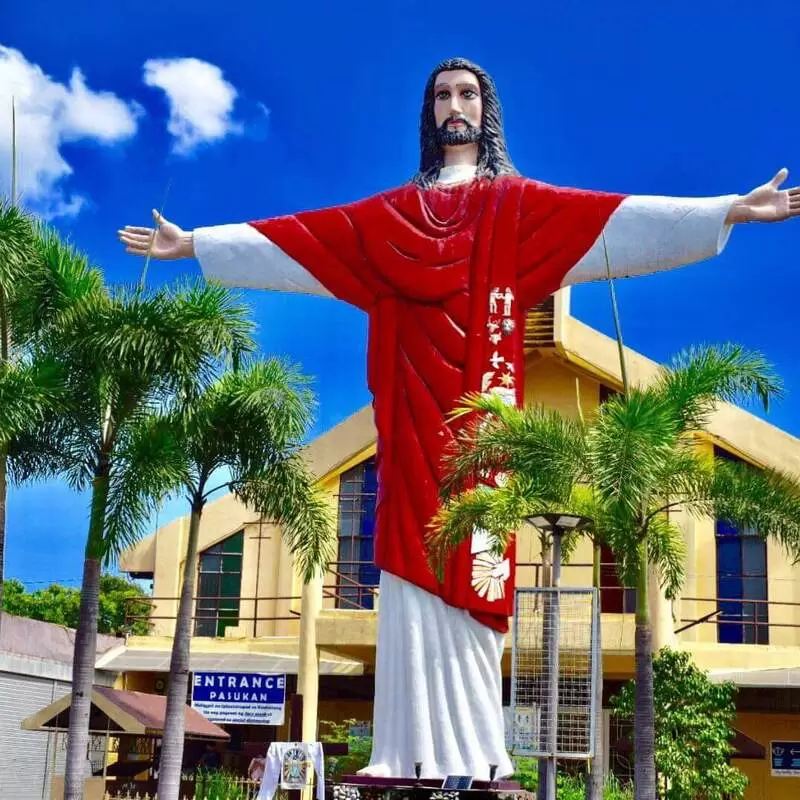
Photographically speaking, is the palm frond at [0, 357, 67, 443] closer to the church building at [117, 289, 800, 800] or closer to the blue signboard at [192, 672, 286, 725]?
the church building at [117, 289, 800, 800]

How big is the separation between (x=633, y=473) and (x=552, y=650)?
1668 millimetres

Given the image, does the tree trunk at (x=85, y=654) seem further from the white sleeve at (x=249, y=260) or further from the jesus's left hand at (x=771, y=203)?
the jesus's left hand at (x=771, y=203)

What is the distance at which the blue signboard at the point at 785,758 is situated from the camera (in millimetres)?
25266

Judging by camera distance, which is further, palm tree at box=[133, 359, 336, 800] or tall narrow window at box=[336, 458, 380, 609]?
tall narrow window at box=[336, 458, 380, 609]

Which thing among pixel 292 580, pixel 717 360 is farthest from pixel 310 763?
pixel 292 580

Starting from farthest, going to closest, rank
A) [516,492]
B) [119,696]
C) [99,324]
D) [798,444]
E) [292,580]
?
[292,580] < [798,444] < [119,696] < [99,324] < [516,492]

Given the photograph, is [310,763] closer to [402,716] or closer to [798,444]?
[402,716]

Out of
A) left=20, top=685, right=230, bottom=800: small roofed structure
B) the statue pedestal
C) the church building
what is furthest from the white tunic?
the church building

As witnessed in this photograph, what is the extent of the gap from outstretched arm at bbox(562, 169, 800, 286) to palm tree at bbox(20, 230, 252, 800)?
4.33 m

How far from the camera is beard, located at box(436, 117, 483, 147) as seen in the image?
599 inches

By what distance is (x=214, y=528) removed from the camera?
2820 cm

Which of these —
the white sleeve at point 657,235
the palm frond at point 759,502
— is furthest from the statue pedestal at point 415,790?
the white sleeve at point 657,235

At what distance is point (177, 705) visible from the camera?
1656 cm

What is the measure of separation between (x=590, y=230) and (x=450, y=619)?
13.4ft
